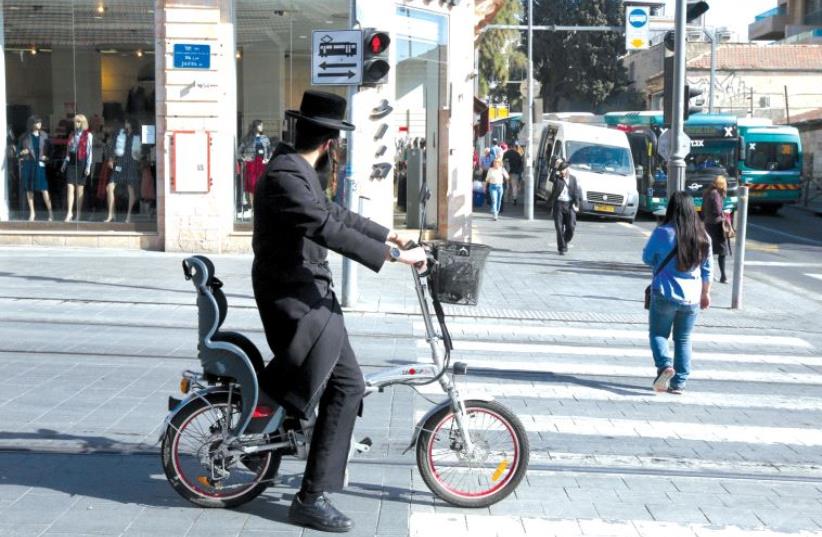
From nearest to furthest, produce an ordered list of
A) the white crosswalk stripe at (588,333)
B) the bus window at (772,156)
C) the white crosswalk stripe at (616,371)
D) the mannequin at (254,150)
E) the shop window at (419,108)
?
1. the white crosswalk stripe at (616,371)
2. the white crosswalk stripe at (588,333)
3. the mannequin at (254,150)
4. the shop window at (419,108)
5. the bus window at (772,156)

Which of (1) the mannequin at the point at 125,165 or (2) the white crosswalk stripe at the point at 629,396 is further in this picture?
(1) the mannequin at the point at 125,165

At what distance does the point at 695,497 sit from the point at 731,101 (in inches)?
2156

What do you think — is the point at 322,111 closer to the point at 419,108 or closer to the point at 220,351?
the point at 220,351

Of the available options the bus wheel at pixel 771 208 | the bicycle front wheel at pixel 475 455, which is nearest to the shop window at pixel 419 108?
the bicycle front wheel at pixel 475 455

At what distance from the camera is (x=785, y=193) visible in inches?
1382

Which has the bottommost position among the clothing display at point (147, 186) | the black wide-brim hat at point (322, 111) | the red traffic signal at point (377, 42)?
the clothing display at point (147, 186)

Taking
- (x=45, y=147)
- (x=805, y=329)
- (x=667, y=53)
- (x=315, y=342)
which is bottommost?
(x=805, y=329)

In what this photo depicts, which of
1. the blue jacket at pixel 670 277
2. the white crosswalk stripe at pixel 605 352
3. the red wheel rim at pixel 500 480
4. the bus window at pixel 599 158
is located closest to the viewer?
the red wheel rim at pixel 500 480

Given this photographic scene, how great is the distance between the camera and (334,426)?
4.88m

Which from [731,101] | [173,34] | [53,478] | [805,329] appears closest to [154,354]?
[53,478]

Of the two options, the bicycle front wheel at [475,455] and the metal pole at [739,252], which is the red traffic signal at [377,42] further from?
the bicycle front wheel at [475,455]

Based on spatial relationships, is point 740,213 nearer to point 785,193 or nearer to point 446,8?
point 446,8

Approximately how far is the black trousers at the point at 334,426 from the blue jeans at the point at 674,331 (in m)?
4.03

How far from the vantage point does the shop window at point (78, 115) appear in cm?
1841
